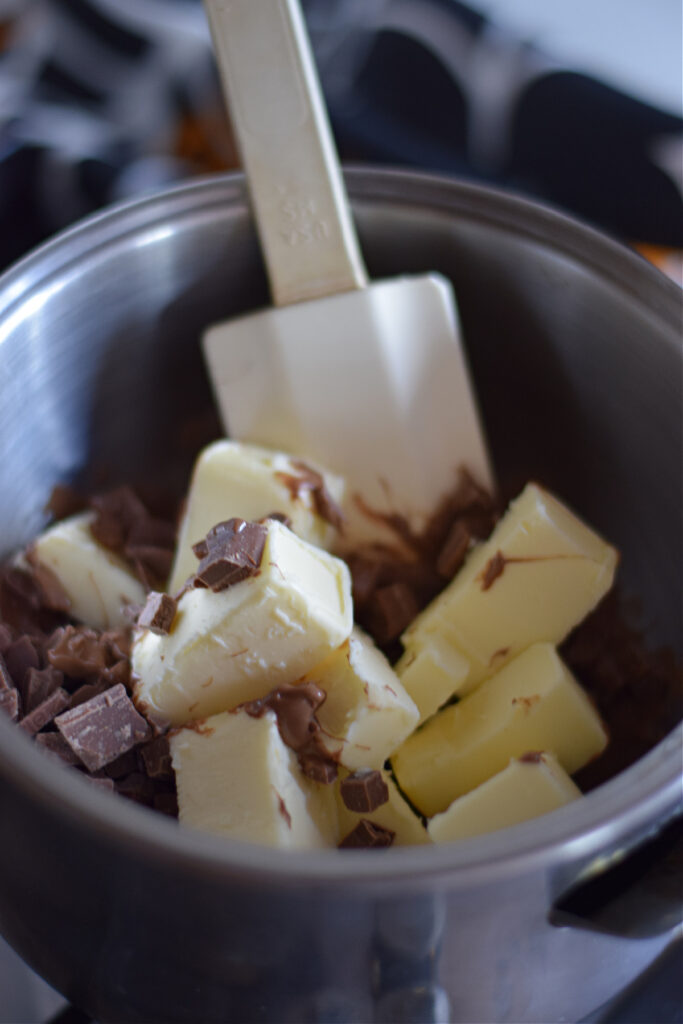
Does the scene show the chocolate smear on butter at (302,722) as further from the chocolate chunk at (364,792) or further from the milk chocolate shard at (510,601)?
the milk chocolate shard at (510,601)

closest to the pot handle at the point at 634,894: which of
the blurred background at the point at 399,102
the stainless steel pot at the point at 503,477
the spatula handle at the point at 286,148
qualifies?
the stainless steel pot at the point at 503,477

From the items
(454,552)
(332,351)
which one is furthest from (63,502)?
(454,552)

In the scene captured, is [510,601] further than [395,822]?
Yes

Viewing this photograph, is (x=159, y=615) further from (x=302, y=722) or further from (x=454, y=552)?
(x=454, y=552)

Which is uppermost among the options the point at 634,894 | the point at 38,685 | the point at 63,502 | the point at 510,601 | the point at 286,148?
the point at 286,148

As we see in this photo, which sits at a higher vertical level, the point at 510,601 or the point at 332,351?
the point at 332,351

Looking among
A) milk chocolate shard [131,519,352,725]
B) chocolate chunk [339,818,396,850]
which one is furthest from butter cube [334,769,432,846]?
milk chocolate shard [131,519,352,725]

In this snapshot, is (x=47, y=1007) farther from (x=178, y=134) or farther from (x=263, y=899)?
(x=178, y=134)
